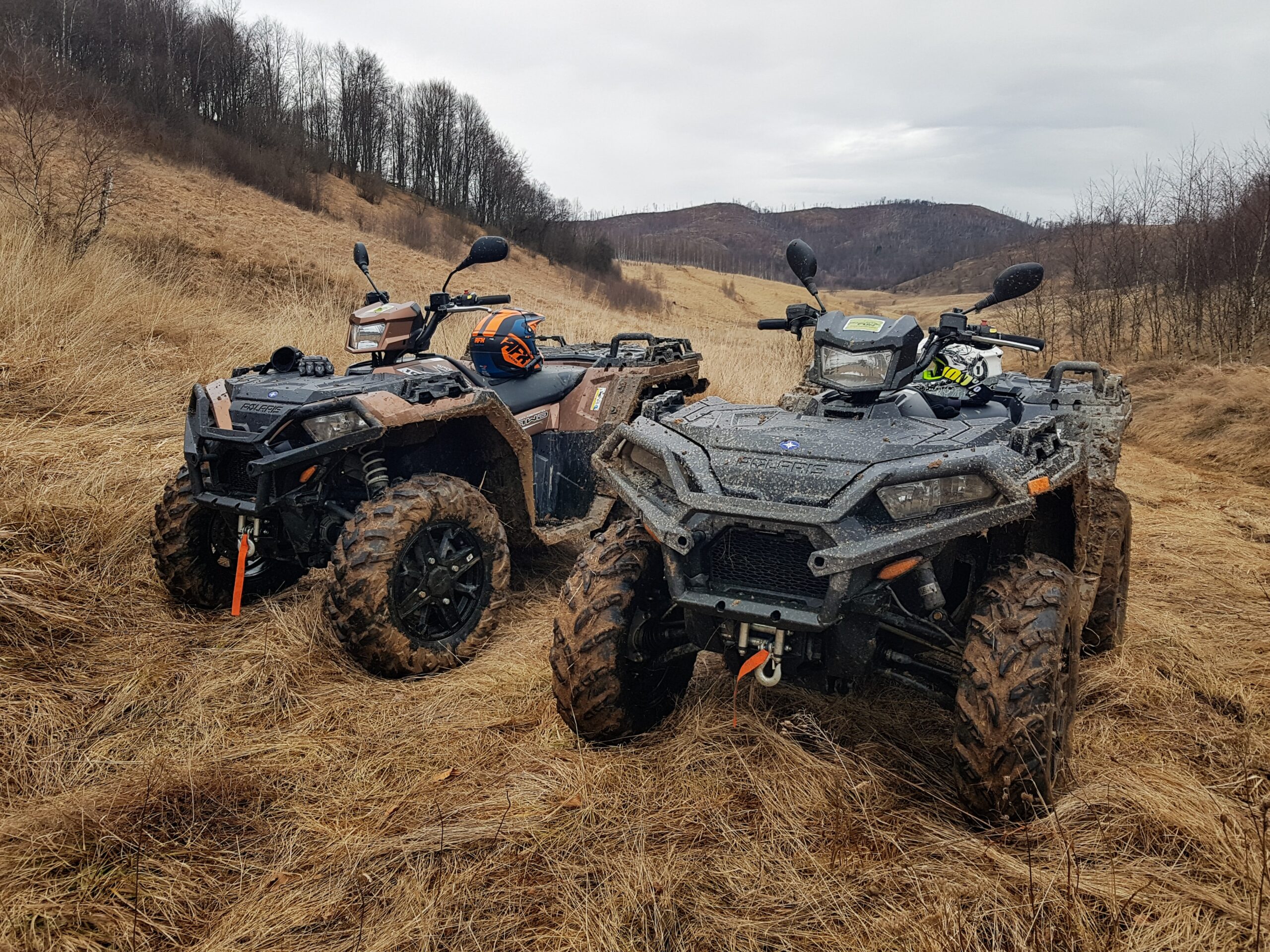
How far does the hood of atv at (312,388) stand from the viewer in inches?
149

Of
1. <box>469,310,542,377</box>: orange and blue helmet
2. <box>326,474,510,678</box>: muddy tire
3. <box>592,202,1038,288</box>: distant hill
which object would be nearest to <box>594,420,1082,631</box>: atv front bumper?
<box>326,474,510,678</box>: muddy tire

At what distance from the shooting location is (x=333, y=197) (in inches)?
1253

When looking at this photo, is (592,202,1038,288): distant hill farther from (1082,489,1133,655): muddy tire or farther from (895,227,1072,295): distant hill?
(1082,489,1133,655): muddy tire

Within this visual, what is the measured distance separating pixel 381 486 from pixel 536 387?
1380 millimetres

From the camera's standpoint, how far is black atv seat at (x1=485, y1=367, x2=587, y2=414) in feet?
16.2

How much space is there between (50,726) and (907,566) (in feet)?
10.1

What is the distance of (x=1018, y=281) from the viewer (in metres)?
3.10

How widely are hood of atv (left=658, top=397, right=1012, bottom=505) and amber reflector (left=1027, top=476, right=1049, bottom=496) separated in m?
0.21

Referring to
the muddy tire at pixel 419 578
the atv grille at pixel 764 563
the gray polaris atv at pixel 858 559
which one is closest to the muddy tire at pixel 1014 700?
the gray polaris atv at pixel 858 559

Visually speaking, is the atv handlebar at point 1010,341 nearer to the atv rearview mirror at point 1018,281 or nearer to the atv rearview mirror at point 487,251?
the atv rearview mirror at point 1018,281

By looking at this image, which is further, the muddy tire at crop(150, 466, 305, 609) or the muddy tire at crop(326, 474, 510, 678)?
the muddy tire at crop(150, 466, 305, 609)

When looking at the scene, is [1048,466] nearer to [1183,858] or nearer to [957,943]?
[1183,858]

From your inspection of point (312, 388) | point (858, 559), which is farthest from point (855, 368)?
point (312, 388)

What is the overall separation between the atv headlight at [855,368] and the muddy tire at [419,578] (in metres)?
1.73
